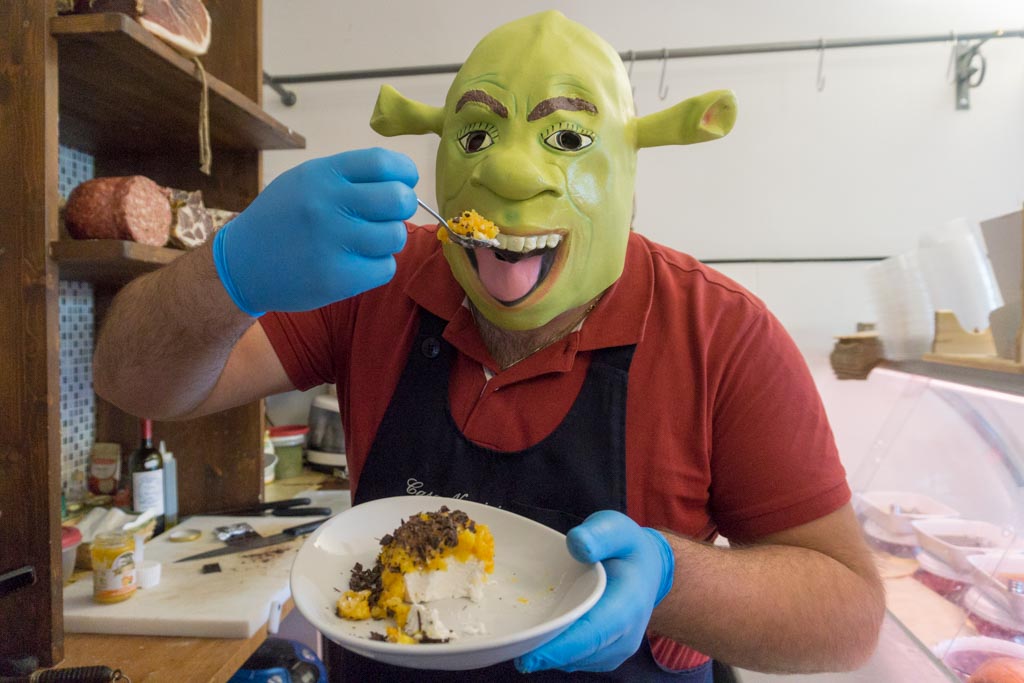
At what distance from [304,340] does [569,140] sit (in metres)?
0.58

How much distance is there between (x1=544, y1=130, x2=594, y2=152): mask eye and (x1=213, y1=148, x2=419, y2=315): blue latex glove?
0.23 meters

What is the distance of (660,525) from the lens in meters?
0.95

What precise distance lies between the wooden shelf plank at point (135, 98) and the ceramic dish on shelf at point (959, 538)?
183 cm

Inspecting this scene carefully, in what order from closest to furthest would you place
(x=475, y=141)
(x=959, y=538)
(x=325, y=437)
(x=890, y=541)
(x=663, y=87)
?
1. (x=475, y=141)
2. (x=959, y=538)
3. (x=890, y=541)
4. (x=325, y=437)
5. (x=663, y=87)

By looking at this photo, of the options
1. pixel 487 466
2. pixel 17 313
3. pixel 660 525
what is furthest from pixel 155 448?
pixel 660 525

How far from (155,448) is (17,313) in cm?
76

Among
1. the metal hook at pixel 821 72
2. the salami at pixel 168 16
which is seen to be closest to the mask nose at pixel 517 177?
the salami at pixel 168 16

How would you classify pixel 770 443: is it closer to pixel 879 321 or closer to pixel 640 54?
pixel 879 321

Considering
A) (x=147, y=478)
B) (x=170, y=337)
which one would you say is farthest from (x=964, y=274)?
(x=147, y=478)

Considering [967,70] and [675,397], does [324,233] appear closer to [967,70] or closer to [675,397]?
[675,397]

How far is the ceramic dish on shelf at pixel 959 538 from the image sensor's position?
1.30 metres

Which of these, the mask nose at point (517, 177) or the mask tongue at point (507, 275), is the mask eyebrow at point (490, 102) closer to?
the mask nose at point (517, 177)

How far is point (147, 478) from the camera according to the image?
162 centimetres

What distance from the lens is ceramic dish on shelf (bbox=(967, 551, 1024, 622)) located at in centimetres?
→ 118
